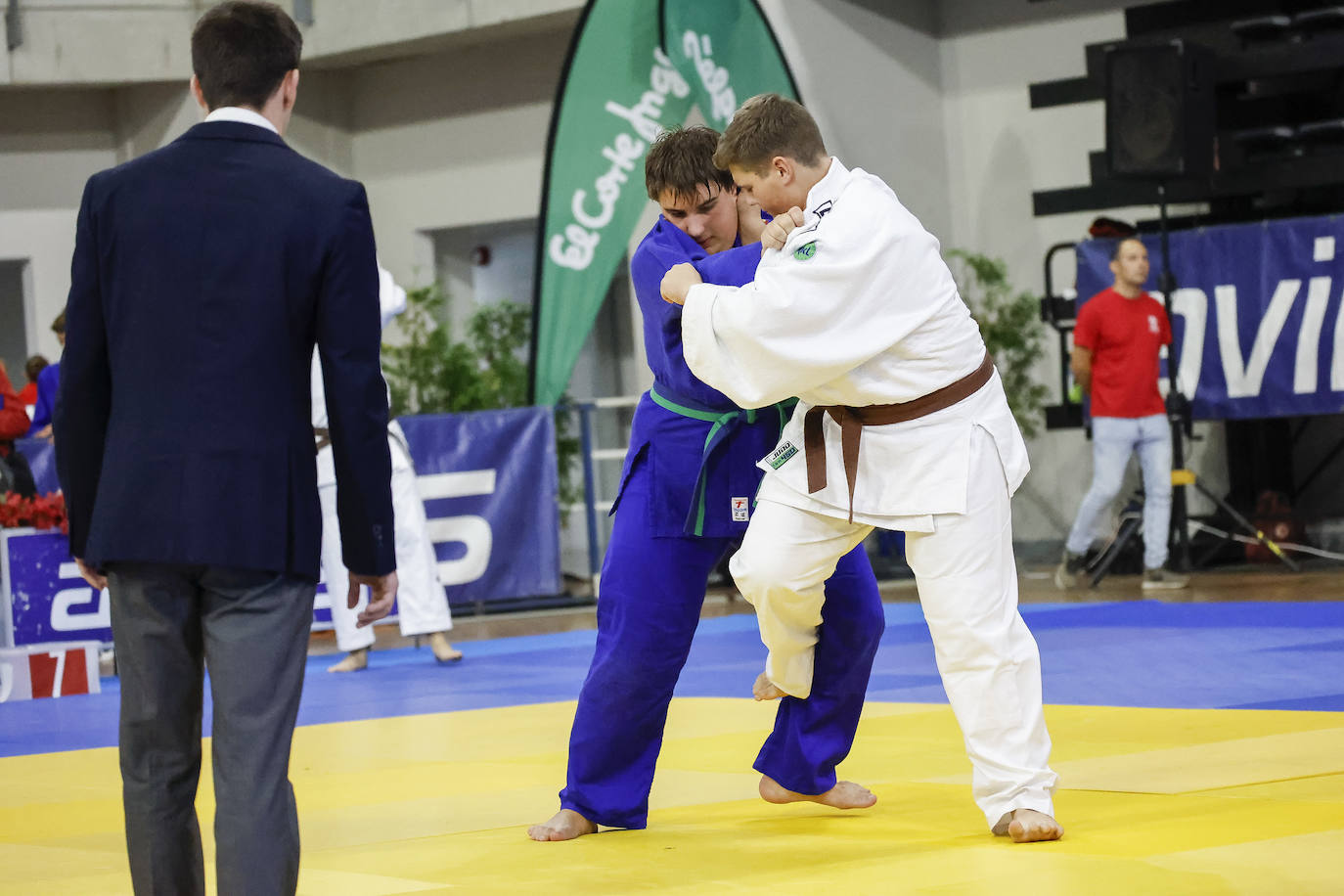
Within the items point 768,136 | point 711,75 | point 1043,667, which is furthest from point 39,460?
point 768,136

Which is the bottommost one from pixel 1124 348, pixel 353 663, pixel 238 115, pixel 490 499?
pixel 353 663

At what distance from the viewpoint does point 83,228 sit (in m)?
2.16

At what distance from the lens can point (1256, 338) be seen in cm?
870

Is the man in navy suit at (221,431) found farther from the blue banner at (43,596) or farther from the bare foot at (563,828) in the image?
the blue banner at (43,596)

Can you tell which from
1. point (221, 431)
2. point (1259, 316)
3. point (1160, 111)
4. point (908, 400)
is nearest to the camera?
point (221, 431)

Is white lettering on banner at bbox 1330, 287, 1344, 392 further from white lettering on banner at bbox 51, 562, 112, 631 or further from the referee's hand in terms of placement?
the referee's hand

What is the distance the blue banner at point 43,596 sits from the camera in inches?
292

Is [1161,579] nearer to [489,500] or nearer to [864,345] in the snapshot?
[489,500]

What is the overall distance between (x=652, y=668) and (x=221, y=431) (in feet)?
3.89

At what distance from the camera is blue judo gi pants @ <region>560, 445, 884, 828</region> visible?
3.08 metres

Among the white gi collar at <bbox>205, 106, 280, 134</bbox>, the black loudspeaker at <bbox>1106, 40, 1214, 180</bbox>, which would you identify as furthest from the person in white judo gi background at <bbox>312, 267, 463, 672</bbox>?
the white gi collar at <bbox>205, 106, 280, 134</bbox>

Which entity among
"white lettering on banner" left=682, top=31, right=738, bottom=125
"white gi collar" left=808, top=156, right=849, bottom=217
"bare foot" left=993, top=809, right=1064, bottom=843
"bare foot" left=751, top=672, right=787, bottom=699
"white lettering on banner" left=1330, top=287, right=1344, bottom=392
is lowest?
"bare foot" left=993, top=809, right=1064, bottom=843

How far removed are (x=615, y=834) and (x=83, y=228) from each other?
1528 millimetres

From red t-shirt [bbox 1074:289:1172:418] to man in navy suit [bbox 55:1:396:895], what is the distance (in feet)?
21.6
